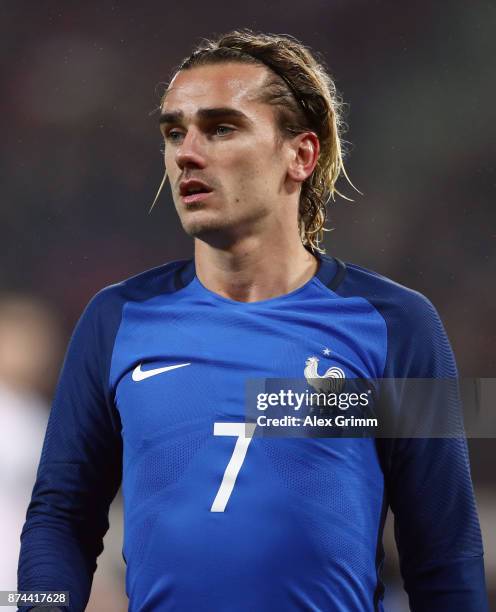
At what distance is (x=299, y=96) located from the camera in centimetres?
208

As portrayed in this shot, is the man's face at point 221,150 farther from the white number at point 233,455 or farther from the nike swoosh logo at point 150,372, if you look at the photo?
the white number at point 233,455

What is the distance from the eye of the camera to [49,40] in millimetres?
3754

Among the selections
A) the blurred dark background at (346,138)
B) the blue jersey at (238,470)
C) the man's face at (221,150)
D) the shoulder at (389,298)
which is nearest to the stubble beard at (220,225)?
the man's face at (221,150)

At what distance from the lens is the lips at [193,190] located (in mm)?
1892

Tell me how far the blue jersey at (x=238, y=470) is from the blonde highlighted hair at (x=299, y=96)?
0.27 metres

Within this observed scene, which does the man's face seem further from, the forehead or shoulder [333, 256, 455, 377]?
shoulder [333, 256, 455, 377]

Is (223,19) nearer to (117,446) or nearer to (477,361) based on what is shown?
(477,361)

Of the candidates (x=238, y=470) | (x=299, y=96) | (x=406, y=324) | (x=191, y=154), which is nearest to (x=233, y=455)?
(x=238, y=470)

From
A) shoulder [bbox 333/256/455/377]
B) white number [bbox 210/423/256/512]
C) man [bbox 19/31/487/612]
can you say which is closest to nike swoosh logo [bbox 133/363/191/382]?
man [bbox 19/31/487/612]

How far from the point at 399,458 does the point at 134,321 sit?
61 centimetres

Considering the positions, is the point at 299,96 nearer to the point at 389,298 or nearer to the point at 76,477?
the point at 389,298

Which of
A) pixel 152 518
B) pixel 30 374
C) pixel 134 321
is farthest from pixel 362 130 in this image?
pixel 152 518

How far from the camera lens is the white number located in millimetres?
1730

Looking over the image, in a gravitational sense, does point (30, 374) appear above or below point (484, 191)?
below
